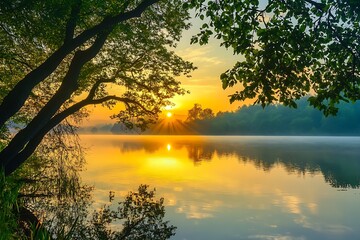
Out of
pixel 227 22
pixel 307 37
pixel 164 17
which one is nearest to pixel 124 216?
pixel 164 17

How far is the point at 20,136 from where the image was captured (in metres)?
14.3

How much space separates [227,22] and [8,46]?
10459 millimetres

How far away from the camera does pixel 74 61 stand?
14875 mm

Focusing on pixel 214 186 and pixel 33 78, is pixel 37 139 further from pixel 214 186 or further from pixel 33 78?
pixel 214 186

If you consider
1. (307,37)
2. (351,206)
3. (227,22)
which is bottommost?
(351,206)

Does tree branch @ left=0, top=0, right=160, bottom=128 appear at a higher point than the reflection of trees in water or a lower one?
higher

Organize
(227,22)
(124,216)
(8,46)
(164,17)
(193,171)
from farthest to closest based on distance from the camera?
(193,171), (124,216), (164,17), (8,46), (227,22)

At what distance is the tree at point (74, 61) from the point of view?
13125 millimetres

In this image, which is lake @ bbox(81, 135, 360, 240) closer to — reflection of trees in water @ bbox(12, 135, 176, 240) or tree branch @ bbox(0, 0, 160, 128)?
reflection of trees in water @ bbox(12, 135, 176, 240)

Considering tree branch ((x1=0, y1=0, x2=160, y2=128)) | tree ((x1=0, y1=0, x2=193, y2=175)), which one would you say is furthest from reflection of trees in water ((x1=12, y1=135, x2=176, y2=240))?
tree branch ((x1=0, y1=0, x2=160, y2=128))

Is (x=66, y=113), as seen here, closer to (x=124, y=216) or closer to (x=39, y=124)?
(x=39, y=124)

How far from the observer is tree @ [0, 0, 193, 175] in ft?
43.1

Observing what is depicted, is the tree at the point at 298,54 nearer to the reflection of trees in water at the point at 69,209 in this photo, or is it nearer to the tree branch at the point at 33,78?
the tree branch at the point at 33,78

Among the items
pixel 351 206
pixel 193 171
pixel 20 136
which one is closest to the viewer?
pixel 20 136
